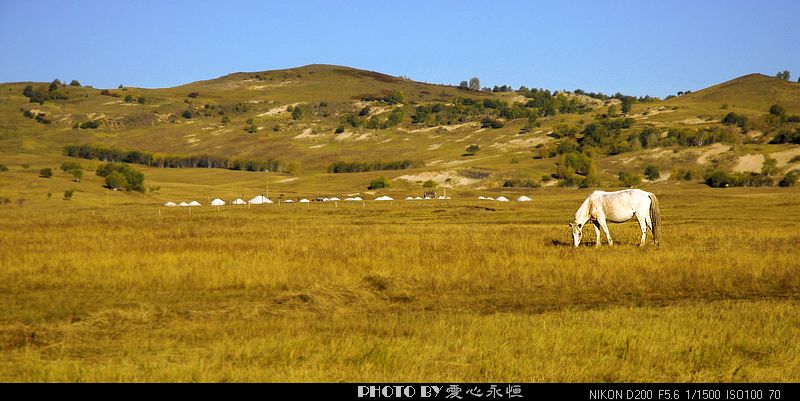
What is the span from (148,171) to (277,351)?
5680 inches

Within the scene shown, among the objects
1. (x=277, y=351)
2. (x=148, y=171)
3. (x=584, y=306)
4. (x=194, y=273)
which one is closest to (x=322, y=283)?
(x=194, y=273)

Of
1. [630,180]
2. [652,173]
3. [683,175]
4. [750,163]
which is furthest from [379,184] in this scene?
[750,163]

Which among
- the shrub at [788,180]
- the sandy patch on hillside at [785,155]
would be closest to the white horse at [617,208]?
the shrub at [788,180]

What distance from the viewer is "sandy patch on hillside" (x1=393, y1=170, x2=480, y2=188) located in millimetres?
124106

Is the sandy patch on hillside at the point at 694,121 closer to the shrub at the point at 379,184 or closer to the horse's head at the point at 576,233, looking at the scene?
the shrub at the point at 379,184

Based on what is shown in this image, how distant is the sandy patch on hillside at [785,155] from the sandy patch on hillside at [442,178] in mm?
42247

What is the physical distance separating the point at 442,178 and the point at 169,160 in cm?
7458

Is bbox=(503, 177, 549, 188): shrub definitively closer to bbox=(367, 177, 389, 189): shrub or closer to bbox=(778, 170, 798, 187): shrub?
bbox=(367, 177, 389, 189): shrub

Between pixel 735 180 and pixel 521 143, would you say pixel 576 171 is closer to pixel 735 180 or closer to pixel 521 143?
pixel 735 180

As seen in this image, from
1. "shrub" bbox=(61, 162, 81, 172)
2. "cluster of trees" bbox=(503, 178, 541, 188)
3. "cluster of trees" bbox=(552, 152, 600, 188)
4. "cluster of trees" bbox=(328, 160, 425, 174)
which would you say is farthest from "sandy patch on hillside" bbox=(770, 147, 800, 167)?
"shrub" bbox=(61, 162, 81, 172)

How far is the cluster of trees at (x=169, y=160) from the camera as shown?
167 meters

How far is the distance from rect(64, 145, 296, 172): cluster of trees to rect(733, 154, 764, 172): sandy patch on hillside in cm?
8530

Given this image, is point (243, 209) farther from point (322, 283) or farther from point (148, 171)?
point (148, 171)
